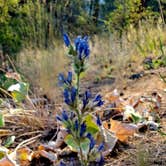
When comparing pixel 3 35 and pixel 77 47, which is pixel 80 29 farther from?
pixel 77 47

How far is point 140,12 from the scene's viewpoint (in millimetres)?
10273

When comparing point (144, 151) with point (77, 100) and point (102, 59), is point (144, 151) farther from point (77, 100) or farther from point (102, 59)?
point (102, 59)

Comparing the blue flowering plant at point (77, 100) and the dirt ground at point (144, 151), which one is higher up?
the blue flowering plant at point (77, 100)

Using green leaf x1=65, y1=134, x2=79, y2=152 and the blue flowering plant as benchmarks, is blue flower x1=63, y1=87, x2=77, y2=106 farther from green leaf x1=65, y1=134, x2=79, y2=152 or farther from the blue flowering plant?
green leaf x1=65, y1=134, x2=79, y2=152

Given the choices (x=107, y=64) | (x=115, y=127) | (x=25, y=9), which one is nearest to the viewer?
(x=115, y=127)

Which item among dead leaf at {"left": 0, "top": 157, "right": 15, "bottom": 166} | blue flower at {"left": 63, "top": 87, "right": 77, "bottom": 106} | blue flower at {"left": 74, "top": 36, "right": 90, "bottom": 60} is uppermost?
blue flower at {"left": 74, "top": 36, "right": 90, "bottom": 60}

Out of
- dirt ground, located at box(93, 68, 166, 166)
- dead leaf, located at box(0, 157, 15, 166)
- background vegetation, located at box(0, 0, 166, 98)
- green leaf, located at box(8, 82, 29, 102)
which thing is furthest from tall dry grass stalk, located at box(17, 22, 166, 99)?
dead leaf, located at box(0, 157, 15, 166)

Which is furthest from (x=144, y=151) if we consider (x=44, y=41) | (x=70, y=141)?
(x=44, y=41)

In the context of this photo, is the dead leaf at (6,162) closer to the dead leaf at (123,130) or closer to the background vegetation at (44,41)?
the dead leaf at (123,130)

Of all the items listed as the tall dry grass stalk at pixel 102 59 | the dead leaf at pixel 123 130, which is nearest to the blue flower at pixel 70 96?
the dead leaf at pixel 123 130

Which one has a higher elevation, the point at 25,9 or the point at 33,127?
the point at 25,9

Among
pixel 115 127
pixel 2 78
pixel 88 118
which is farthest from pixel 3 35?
pixel 88 118

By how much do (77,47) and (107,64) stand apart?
7083mm

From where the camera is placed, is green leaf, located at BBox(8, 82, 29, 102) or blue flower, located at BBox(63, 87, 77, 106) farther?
green leaf, located at BBox(8, 82, 29, 102)
